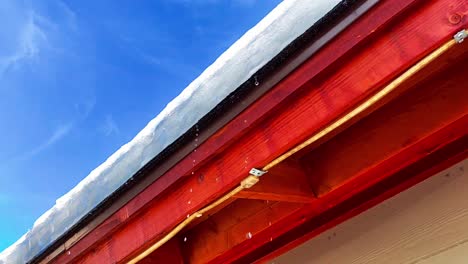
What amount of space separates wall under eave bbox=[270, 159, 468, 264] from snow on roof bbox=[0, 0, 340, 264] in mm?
822

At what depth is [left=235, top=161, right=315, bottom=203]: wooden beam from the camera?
1.76m

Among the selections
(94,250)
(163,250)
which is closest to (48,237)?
(94,250)

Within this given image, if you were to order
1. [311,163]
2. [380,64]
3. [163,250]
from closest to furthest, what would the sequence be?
[380,64]
[311,163]
[163,250]

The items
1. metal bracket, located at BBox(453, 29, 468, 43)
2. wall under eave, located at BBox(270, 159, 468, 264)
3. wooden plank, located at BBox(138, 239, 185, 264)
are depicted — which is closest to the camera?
metal bracket, located at BBox(453, 29, 468, 43)

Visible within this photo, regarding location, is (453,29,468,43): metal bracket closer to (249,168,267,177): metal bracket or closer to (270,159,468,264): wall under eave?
(249,168,267,177): metal bracket

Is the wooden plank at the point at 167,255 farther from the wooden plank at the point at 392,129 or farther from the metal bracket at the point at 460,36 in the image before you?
the metal bracket at the point at 460,36

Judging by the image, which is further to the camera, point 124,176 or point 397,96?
point 124,176

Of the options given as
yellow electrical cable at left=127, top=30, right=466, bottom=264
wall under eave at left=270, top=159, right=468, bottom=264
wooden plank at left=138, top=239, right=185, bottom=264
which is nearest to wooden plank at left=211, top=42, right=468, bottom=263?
wall under eave at left=270, top=159, right=468, bottom=264

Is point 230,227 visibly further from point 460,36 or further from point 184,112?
point 460,36

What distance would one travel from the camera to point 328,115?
1342 mm

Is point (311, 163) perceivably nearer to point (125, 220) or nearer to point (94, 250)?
point (125, 220)

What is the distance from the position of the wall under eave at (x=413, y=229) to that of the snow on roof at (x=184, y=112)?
0.82 meters

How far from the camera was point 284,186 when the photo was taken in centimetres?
187

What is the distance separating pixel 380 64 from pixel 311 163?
0.82 meters
